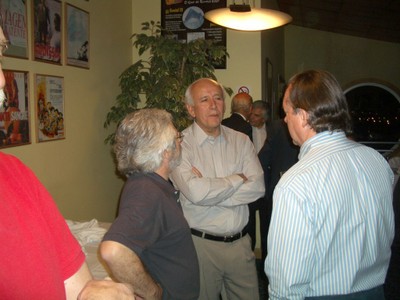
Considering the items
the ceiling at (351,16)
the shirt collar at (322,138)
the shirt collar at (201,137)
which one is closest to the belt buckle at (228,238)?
the shirt collar at (201,137)

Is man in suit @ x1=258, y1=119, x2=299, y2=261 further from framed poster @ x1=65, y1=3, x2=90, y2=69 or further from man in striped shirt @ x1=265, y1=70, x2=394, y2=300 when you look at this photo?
framed poster @ x1=65, y1=3, x2=90, y2=69

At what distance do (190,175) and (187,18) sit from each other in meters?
2.52

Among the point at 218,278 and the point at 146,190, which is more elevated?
the point at 146,190

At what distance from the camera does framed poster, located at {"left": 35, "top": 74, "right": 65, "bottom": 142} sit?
2.59 metres

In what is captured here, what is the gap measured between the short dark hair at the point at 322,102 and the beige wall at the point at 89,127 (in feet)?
5.97

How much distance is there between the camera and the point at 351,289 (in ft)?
4.18

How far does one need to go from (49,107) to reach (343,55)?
7.55m

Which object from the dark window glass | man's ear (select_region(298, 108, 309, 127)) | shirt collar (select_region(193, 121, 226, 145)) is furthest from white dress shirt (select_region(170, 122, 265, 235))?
the dark window glass

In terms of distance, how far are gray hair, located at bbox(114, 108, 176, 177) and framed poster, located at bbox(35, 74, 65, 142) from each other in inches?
51.5

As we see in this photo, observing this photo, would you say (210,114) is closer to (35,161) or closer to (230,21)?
(230,21)

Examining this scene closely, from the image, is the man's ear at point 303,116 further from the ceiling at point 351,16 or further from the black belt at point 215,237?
the ceiling at point 351,16

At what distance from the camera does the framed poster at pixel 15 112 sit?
2.25 meters

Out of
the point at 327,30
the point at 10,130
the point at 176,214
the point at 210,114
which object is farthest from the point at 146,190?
the point at 327,30

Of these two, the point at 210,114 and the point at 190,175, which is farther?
the point at 210,114
